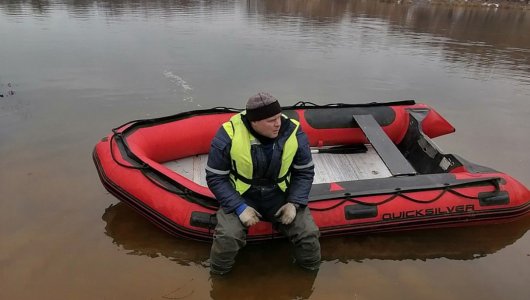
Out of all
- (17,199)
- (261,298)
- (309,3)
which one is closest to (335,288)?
(261,298)

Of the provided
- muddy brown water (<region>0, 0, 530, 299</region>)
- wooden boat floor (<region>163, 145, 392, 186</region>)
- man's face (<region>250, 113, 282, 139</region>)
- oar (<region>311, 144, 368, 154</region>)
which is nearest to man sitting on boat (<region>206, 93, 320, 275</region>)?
man's face (<region>250, 113, 282, 139</region>)

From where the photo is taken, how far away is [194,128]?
14.8 feet

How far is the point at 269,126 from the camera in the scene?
2793 millimetres

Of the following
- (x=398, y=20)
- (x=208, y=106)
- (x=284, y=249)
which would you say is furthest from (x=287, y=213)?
(x=398, y=20)

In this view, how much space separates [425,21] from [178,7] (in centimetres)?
1179

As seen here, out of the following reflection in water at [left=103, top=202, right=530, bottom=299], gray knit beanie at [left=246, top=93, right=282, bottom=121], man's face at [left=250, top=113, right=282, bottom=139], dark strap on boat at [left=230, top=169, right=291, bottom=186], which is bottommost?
reflection in water at [left=103, top=202, right=530, bottom=299]

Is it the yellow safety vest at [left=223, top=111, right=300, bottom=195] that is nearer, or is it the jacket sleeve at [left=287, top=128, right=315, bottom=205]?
the yellow safety vest at [left=223, top=111, right=300, bottom=195]

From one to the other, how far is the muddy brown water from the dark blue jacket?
0.73 metres

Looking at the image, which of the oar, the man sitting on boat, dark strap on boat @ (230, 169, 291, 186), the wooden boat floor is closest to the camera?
the man sitting on boat

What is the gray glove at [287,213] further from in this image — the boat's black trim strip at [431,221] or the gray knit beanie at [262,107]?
the gray knit beanie at [262,107]

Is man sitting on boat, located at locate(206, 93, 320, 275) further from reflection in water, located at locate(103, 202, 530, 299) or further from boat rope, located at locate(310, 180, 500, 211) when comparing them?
boat rope, located at locate(310, 180, 500, 211)

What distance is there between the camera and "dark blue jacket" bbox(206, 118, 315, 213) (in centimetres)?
293

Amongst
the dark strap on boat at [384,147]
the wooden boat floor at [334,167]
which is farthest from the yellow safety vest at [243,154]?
the dark strap on boat at [384,147]

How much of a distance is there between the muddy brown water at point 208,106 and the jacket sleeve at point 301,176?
707mm
